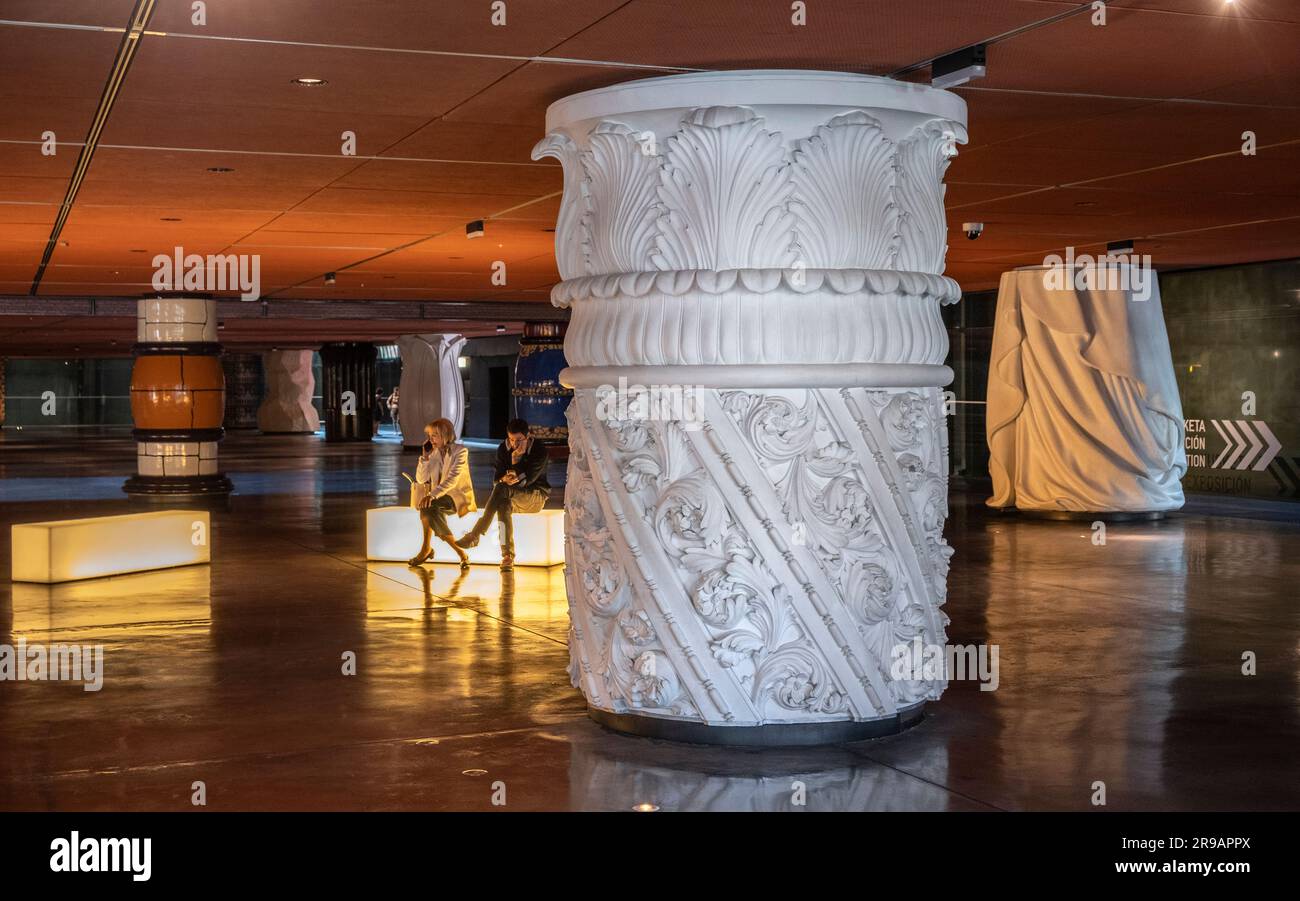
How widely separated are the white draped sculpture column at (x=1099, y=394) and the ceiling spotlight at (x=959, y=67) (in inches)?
371

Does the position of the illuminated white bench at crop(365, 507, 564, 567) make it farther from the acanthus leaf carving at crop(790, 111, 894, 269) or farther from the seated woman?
the acanthus leaf carving at crop(790, 111, 894, 269)

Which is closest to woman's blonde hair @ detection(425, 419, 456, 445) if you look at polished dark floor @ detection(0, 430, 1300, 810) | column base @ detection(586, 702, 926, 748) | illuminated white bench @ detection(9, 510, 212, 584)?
polished dark floor @ detection(0, 430, 1300, 810)

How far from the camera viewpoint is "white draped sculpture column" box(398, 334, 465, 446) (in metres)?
34.6

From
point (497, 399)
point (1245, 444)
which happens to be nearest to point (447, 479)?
point (1245, 444)

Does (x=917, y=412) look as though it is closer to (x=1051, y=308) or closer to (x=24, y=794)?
(x=24, y=794)

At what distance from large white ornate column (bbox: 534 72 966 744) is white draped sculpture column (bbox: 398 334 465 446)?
28.0 meters

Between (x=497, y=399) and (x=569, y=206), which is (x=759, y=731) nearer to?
(x=569, y=206)

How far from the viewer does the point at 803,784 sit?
5660 millimetres

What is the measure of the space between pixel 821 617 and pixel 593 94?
97.9 inches

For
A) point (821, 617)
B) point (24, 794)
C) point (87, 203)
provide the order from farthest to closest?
point (87, 203), point (821, 617), point (24, 794)

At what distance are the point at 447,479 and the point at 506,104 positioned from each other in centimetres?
558

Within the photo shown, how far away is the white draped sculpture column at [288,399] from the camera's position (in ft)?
152

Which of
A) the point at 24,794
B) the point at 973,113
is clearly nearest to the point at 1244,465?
the point at 973,113

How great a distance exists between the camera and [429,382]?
34.8 meters
